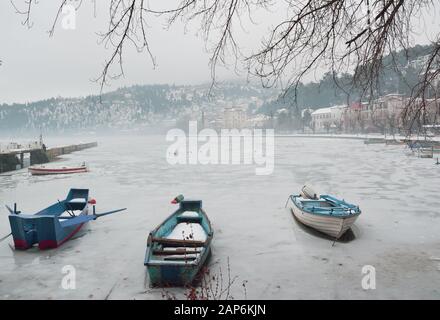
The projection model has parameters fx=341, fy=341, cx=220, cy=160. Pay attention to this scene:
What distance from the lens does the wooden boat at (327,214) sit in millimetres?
12477

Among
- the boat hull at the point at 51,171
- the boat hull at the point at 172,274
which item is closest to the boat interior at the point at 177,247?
the boat hull at the point at 172,274

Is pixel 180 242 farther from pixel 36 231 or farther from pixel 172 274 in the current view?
pixel 36 231

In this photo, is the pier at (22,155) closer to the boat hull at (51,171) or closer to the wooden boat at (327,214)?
the boat hull at (51,171)

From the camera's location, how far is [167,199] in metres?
21.1

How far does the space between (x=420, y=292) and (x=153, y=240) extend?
719 centimetres

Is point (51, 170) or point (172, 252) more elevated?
point (172, 252)

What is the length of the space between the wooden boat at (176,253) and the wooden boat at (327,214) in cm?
429

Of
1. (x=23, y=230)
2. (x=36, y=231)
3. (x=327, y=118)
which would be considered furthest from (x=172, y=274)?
(x=327, y=118)

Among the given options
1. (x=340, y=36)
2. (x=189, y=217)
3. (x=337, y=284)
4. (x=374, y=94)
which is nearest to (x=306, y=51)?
(x=340, y=36)

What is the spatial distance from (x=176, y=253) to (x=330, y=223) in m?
6.03

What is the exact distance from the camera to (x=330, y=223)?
12.7 metres

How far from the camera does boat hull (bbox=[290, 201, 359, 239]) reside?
40.7 ft

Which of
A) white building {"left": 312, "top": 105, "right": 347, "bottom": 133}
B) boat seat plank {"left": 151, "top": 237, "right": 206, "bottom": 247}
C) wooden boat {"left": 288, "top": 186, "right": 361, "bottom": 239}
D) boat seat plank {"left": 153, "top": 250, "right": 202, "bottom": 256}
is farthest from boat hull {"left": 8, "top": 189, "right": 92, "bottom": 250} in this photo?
white building {"left": 312, "top": 105, "right": 347, "bottom": 133}

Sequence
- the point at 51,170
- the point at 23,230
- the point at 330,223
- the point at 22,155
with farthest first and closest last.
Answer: the point at 22,155, the point at 51,170, the point at 330,223, the point at 23,230
